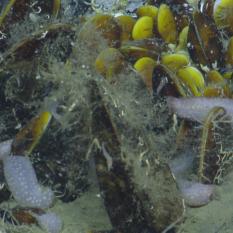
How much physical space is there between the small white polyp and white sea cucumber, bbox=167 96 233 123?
3.23ft

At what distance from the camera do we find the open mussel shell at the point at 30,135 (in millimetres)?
2723

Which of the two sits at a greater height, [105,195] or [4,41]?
[4,41]

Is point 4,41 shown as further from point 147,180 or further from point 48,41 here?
point 147,180

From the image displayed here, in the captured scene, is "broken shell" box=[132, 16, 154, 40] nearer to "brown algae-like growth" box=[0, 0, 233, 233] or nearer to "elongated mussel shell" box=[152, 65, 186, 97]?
"brown algae-like growth" box=[0, 0, 233, 233]

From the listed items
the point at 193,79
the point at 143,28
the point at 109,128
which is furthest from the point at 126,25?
the point at 109,128

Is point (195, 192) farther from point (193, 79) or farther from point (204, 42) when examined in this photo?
point (204, 42)

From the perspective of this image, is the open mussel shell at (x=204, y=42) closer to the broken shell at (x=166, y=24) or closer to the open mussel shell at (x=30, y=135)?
the broken shell at (x=166, y=24)

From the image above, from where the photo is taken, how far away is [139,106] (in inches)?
110

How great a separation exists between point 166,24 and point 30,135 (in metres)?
1.66

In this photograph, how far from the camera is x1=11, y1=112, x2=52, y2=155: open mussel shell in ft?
8.93

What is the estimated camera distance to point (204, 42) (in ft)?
11.6

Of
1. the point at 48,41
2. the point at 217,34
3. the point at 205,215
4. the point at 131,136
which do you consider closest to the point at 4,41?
the point at 48,41

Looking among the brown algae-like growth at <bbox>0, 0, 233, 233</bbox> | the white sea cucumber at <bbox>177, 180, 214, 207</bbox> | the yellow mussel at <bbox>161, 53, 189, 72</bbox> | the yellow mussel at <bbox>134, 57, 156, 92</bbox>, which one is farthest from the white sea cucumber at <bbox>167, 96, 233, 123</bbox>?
the yellow mussel at <bbox>161, 53, 189, 72</bbox>

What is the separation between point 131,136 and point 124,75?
65 centimetres
